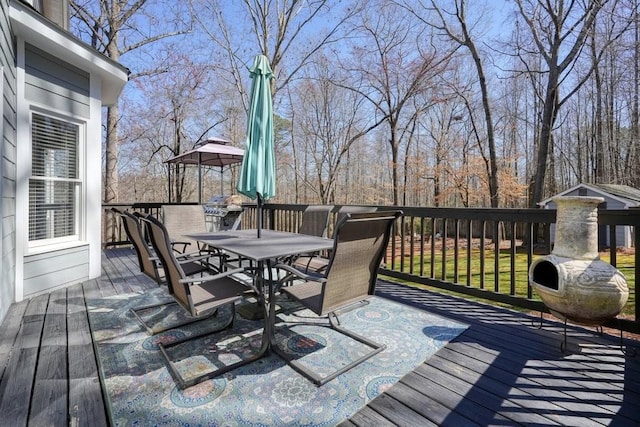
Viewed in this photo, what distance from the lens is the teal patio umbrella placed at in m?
3.06

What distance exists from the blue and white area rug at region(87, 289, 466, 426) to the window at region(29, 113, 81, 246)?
58.7 inches

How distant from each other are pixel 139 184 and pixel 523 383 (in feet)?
55.6

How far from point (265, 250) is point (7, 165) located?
115 inches

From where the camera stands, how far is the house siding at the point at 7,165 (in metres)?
2.97

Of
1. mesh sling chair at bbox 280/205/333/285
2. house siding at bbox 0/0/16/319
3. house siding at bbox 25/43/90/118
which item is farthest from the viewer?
mesh sling chair at bbox 280/205/333/285

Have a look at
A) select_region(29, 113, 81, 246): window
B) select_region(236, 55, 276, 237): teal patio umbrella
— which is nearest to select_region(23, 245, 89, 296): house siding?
select_region(29, 113, 81, 246): window

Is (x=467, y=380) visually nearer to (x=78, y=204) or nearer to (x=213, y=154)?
(x=78, y=204)

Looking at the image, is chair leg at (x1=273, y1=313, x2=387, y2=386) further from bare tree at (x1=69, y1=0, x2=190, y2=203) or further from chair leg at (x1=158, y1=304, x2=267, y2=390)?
bare tree at (x1=69, y1=0, x2=190, y2=203)

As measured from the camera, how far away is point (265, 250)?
105 inches

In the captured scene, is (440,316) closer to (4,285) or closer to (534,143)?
(4,285)

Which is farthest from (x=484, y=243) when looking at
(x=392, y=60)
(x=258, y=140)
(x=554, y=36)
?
(x=392, y=60)

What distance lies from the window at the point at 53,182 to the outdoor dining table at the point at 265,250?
2136mm

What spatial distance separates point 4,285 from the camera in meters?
3.14

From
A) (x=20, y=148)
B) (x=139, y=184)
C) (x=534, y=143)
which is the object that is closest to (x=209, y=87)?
(x=139, y=184)
